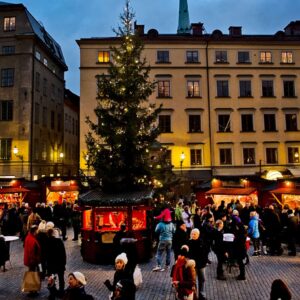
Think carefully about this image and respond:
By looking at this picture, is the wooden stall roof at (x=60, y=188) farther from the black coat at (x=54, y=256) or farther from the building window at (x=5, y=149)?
the black coat at (x=54, y=256)

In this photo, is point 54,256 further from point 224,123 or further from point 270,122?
point 270,122

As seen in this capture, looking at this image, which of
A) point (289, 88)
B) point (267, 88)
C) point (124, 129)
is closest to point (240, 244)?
point (124, 129)

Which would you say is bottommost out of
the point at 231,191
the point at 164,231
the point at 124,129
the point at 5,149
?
the point at 164,231

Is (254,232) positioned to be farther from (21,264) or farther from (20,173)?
(20,173)

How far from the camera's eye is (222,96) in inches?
1615

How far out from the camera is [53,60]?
45.0m

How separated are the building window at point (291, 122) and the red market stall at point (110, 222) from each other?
30448 mm

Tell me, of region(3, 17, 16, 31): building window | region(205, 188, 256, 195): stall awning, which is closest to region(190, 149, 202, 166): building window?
region(205, 188, 256, 195): stall awning

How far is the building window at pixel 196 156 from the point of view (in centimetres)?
3981

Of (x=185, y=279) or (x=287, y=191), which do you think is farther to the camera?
(x=287, y=191)

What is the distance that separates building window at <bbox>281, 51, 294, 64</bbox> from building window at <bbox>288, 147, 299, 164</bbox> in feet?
32.1

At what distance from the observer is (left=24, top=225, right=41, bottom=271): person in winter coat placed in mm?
10641

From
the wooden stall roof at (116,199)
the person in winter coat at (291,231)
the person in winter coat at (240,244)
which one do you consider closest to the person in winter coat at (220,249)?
the person in winter coat at (240,244)

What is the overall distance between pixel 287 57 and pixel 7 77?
1185 inches
